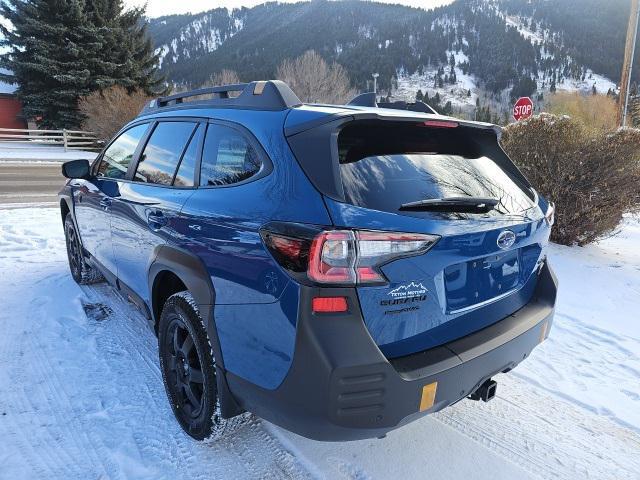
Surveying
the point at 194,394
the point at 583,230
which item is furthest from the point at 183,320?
the point at 583,230

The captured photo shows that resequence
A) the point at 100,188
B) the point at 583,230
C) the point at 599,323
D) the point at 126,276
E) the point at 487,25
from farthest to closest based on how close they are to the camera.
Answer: the point at 487,25 < the point at 583,230 < the point at 599,323 < the point at 100,188 < the point at 126,276

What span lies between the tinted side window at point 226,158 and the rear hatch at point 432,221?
0.95ft

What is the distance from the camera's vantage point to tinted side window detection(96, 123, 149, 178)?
3445 millimetres

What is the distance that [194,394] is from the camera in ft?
8.30

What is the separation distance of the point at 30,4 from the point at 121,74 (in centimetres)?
689

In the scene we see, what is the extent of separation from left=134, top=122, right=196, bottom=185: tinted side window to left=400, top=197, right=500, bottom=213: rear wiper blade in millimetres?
1497

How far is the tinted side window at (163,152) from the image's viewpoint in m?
2.78

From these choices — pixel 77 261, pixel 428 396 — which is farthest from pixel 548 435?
pixel 77 261

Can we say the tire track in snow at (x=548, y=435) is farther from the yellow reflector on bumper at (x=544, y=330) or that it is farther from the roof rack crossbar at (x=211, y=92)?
the roof rack crossbar at (x=211, y=92)

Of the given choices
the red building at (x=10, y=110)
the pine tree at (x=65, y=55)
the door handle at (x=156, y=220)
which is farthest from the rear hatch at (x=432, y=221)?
the red building at (x=10, y=110)

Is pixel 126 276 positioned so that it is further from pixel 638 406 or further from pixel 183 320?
pixel 638 406

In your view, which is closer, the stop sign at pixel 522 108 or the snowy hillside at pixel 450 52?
the stop sign at pixel 522 108

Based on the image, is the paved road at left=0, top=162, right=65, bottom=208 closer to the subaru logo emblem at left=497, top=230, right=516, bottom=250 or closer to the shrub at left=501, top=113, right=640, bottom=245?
the shrub at left=501, top=113, right=640, bottom=245

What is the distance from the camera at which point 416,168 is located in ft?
7.11
